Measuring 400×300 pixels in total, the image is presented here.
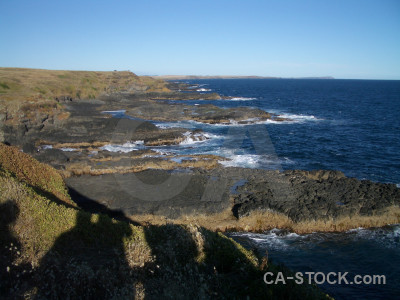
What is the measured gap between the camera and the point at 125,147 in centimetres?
3528

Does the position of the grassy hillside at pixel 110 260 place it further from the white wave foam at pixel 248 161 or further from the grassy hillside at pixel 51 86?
the grassy hillside at pixel 51 86

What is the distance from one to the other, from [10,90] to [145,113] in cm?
2540

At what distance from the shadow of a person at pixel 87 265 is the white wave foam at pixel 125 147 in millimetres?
23969

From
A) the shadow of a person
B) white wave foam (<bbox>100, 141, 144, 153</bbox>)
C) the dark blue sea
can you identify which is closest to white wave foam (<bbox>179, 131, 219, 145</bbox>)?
the dark blue sea

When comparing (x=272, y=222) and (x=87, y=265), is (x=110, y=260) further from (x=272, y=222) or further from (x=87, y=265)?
(x=272, y=222)

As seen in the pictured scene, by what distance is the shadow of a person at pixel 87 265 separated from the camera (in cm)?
733

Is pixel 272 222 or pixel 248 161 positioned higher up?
pixel 248 161

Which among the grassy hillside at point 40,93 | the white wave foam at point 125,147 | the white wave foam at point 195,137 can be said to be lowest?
the white wave foam at point 125,147

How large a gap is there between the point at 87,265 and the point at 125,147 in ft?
91.8

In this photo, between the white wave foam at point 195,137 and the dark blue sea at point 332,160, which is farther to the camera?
the white wave foam at point 195,137

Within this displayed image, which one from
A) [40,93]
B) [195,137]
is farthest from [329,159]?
[40,93]

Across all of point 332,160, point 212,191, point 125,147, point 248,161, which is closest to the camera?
point 212,191

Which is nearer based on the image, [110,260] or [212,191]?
[110,260]

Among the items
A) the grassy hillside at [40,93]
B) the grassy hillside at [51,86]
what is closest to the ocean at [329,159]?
the grassy hillside at [40,93]
